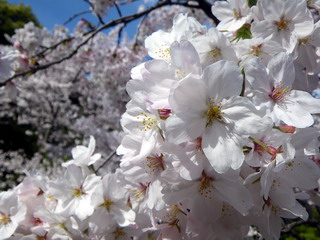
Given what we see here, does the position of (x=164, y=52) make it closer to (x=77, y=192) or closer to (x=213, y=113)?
(x=213, y=113)

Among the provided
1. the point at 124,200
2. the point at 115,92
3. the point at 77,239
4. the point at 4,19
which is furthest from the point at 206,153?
the point at 4,19

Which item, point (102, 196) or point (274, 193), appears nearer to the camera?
point (274, 193)

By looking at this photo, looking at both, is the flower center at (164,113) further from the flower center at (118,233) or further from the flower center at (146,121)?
the flower center at (118,233)

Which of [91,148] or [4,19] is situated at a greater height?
[91,148]

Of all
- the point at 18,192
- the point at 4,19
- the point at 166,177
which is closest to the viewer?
the point at 166,177

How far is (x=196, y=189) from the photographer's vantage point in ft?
2.88

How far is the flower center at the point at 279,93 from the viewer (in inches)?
36.7

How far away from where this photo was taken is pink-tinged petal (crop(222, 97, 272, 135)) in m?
0.76

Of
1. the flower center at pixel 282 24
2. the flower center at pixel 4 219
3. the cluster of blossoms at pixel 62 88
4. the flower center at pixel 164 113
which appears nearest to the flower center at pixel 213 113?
the flower center at pixel 164 113

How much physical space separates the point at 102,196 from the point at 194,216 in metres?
0.48

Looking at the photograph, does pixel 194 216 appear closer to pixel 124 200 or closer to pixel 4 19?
pixel 124 200

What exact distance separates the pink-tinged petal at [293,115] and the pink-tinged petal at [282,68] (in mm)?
81

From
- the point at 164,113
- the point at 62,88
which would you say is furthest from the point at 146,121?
the point at 62,88

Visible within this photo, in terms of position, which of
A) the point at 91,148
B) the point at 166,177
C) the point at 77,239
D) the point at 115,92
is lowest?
the point at 115,92
